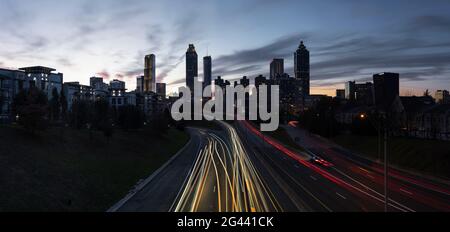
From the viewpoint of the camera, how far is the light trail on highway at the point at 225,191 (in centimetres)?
3138

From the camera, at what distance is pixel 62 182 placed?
33.6m

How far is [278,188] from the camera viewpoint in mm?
40562

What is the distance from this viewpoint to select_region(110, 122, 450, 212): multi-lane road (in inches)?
1249

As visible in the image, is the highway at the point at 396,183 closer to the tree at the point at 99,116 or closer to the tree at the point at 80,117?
the tree at the point at 99,116

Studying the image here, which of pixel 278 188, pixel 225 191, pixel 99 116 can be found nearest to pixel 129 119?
pixel 99 116

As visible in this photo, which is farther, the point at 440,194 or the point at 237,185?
the point at 237,185

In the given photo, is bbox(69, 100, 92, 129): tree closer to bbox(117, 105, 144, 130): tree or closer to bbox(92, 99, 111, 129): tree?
bbox(92, 99, 111, 129): tree

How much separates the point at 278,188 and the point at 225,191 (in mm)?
6264

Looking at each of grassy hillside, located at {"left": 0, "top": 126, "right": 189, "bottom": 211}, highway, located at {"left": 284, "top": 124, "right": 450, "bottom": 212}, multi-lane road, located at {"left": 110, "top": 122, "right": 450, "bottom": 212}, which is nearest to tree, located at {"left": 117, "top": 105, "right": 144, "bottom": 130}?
grassy hillside, located at {"left": 0, "top": 126, "right": 189, "bottom": 211}

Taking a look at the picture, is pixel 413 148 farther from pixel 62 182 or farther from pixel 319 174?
pixel 62 182

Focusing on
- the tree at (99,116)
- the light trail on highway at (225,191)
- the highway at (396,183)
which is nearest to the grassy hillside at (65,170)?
the tree at (99,116)

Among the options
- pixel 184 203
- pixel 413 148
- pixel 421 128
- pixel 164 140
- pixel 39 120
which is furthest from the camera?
pixel 164 140

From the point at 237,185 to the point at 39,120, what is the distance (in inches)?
1103
